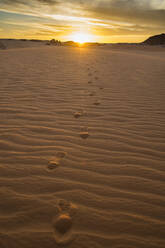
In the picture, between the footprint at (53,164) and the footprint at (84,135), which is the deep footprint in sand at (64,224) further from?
the footprint at (84,135)

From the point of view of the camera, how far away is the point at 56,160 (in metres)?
2.06

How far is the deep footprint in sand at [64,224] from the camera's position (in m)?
1.29

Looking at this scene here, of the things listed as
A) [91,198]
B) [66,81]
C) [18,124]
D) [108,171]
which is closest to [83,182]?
[91,198]

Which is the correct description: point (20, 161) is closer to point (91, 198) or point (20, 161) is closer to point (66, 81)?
point (91, 198)

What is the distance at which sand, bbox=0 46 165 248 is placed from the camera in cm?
134

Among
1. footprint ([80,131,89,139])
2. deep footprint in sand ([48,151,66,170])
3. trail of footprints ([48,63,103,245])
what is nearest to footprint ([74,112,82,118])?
footprint ([80,131,89,139])

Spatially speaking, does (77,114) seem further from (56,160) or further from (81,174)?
(81,174)

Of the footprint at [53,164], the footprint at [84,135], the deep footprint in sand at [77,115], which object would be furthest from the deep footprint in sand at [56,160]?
the deep footprint in sand at [77,115]

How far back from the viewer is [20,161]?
203 centimetres

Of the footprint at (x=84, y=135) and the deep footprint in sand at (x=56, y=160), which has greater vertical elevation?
the footprint at (x=84, y=135)

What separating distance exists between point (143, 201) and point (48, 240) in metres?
0.87

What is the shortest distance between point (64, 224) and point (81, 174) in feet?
1.85

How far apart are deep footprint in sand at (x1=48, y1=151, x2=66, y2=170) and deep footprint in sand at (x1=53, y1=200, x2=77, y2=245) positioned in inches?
19.1

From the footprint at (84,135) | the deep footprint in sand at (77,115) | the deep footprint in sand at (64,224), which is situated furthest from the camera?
the deep footprint in sand at (77,115)
